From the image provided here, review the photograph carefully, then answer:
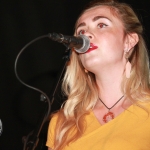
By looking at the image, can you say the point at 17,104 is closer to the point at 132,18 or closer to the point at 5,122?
the point at 5,122

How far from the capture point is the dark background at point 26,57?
237cm

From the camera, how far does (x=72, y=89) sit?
2041 millimetres

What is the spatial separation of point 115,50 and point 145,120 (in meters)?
0.42

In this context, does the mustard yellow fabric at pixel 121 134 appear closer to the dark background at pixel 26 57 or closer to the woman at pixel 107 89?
the woman at pixel 107 89

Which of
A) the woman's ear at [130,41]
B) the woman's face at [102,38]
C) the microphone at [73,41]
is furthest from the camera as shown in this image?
the woman's ear at [130,41]

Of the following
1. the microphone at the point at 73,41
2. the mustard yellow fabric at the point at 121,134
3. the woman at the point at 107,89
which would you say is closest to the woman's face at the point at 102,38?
the woman at the point at 107,89

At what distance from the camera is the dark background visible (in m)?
2.37

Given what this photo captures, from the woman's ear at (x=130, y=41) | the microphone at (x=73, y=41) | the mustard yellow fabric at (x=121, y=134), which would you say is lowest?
the mustard yellow fabric at (x=121, y=134)

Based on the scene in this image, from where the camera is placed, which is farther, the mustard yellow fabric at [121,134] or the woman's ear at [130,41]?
the woman's ear at [130,41]

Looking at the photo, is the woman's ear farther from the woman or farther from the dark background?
the dark background

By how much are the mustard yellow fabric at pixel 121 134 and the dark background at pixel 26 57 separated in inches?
28.1

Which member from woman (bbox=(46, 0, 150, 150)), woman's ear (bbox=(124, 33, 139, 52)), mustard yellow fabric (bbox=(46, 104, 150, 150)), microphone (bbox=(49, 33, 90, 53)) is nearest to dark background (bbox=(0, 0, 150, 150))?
woman (bbox=(46, 0, 150, 150))

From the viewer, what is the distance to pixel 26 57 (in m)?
2.40

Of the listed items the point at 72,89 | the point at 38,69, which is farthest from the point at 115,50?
the point at 38,69
